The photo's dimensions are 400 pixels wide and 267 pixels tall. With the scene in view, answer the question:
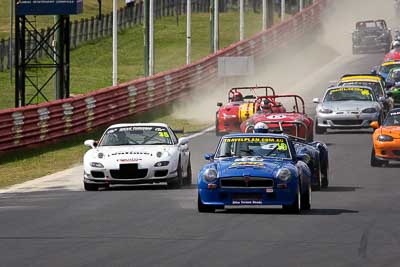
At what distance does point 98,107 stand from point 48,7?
5.31m

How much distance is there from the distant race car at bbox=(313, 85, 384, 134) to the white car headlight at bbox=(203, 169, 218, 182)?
59.0 feet

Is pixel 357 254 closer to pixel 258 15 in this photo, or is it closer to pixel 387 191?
pixel 387 191

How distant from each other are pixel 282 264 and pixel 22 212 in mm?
7204

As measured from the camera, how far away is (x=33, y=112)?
33.0 metres

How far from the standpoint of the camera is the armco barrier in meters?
32.2

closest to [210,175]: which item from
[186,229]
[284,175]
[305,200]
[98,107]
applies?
[284,175]

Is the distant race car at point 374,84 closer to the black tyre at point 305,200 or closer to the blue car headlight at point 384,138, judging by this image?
the blue car headlight at point 384,138

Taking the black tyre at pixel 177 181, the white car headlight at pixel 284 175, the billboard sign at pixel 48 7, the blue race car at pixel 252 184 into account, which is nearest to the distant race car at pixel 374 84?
the billboard sign at pixel 48 7

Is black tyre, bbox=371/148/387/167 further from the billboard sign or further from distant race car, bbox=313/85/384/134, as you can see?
the billboard sign

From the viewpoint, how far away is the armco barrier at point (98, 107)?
3219cm

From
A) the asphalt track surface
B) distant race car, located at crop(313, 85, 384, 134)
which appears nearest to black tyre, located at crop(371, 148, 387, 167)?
the asphalt track surface

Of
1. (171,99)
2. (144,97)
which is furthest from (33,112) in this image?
(171,99)

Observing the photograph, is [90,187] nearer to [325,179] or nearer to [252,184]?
[325,179]

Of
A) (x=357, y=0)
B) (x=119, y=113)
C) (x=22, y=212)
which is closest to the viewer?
(x=22, y=212)
